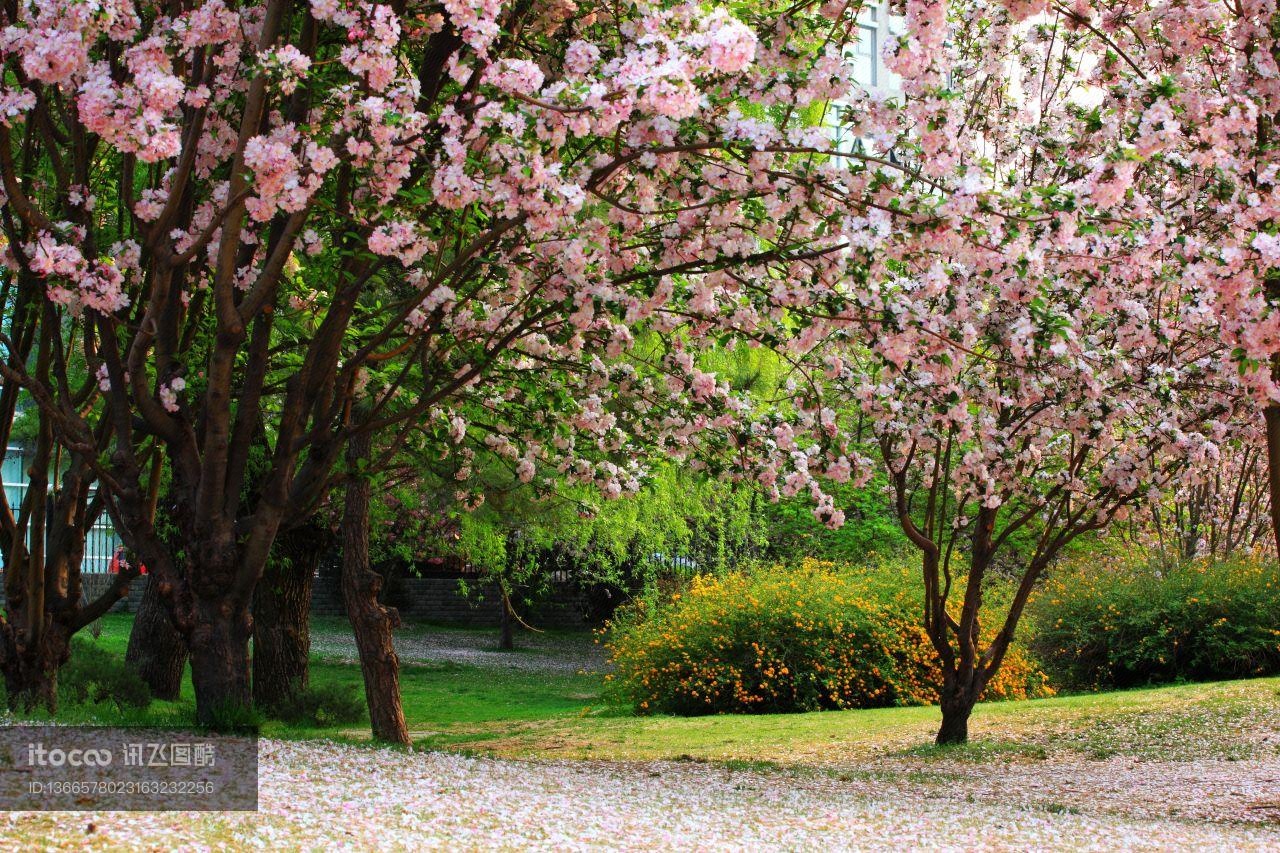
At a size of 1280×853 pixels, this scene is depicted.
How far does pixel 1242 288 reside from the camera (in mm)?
5598

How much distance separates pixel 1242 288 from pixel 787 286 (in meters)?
2.32

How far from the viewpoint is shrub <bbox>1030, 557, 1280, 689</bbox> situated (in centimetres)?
1666

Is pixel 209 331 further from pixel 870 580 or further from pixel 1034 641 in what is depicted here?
pixel 1034 641

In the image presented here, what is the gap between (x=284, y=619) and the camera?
13195mm

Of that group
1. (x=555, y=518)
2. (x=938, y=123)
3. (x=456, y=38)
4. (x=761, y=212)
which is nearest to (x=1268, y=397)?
(x=938, y=123)

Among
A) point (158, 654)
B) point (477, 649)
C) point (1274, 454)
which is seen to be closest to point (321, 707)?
point (158, 654)

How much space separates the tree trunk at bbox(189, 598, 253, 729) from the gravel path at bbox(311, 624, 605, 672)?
1424cm

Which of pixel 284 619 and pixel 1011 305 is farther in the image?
pixel 284 619

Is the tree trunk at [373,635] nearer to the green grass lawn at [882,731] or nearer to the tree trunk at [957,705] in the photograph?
the green grass lawn at [882,731]

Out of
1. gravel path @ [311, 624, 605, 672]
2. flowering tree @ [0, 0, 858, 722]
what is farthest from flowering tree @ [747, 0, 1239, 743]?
gravel path @ [311, 624, 605, 672]

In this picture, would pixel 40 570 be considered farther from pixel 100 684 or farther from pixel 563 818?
pixel 563 818

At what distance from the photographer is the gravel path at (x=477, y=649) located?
77.5 ft

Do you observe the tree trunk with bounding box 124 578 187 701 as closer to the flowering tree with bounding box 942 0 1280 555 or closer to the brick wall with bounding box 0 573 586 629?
the flowering tree with bounding box 942 0 1280 555

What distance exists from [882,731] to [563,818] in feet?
25.9
